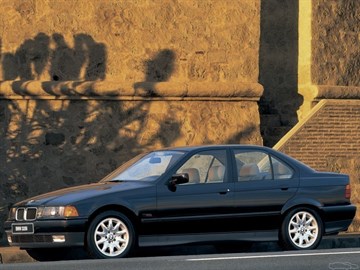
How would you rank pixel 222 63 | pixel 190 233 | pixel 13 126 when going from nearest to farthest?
pixel 190 233
pixel 13 126
pixel 222 63

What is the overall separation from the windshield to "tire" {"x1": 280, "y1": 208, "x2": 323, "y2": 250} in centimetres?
170

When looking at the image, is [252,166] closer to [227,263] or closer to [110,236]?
[110,236]

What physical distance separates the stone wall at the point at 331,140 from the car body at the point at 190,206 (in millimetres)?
6010

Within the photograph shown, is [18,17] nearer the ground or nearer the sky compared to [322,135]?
nearer the sky

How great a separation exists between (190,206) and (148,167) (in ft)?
3.03

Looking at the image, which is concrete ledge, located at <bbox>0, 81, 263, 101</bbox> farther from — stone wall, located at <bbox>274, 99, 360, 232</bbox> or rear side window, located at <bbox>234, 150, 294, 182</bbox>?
rear side window, located at <bbox>234, 150, 294, 182</bbox>

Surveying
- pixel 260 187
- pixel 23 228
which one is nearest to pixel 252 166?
pixel 260 187

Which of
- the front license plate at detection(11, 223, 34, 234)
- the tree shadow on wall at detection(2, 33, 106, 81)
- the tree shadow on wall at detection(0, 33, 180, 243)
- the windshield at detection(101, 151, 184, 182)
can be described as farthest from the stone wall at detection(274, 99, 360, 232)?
the front license plate at detection(11, 223, 34, 234)

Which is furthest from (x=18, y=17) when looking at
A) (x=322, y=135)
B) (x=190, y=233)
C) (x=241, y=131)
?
(x=190, y=233)

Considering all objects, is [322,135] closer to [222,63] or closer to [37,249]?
[222,63]

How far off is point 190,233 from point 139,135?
676cm

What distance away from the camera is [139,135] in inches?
859

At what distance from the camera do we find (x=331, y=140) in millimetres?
22797

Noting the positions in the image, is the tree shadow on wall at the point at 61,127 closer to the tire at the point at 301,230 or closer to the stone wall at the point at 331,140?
the stone wall at the point at 331,140
